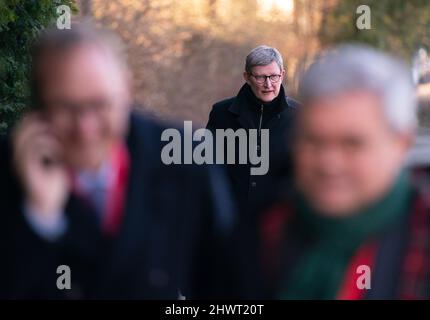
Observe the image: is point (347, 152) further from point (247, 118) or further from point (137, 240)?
point (247, 118)

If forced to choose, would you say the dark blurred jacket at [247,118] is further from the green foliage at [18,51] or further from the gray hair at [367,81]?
the gray hair at [367,81]

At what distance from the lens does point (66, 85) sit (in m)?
2.99

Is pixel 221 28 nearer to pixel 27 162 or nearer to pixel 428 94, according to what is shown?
pixel 428 94

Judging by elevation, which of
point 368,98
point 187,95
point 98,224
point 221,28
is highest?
point 221,28

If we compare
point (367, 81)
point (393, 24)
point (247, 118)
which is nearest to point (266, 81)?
point (247, 118)

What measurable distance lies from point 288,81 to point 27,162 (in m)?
27.7

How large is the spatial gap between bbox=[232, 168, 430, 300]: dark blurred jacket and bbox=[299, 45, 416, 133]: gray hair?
202 millimetres

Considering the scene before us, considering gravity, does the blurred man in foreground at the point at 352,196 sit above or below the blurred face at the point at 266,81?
below

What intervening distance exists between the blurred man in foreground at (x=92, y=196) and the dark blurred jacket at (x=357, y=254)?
144mm

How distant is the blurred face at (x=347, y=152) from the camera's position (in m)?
2.81

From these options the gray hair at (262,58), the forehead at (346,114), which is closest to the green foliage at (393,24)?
the gray hair at (262,58)

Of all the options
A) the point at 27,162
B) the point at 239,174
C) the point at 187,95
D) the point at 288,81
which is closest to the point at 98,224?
the point at 27,162

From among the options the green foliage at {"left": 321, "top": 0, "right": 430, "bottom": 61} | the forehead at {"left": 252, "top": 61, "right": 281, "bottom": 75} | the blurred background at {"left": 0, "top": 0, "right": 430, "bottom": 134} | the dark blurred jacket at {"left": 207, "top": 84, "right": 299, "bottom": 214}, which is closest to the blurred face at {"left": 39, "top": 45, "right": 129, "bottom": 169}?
the dark blurred jacket at {"left": 207, "top": 84, "right": 299, "bottom": 214}

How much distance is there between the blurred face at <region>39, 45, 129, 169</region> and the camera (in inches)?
117
